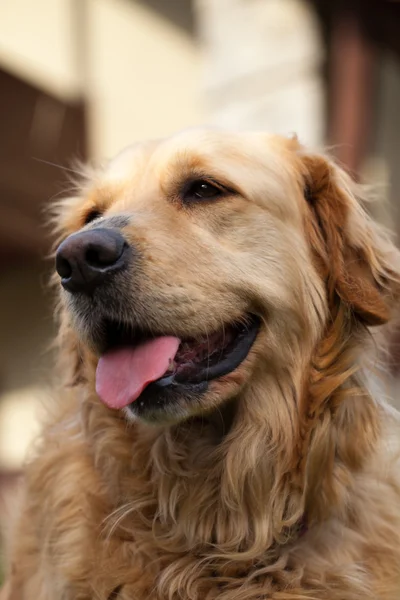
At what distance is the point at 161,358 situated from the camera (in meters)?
2.51

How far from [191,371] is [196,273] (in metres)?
0.32

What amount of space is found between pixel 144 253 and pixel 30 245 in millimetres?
7908

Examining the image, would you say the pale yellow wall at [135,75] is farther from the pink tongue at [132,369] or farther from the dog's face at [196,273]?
the pink tongue at [132,369]

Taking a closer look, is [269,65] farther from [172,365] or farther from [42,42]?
[172,365]

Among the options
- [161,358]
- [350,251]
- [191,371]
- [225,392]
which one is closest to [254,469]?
[225,392]

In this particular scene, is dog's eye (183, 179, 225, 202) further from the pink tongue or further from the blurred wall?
the blurred wall

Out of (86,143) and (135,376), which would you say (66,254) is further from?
(86,143)

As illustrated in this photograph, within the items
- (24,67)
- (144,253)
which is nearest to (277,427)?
(144,253)

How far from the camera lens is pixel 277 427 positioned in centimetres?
273

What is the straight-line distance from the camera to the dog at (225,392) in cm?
253

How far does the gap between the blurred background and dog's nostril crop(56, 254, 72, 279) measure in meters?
1.12

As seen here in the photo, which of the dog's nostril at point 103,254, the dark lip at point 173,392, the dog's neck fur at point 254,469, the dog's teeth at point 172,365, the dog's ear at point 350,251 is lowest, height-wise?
the dog's neck fur at point 254,469

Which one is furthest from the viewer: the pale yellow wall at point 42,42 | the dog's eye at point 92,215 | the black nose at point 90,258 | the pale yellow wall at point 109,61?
the pale yellow wall at point 109,61

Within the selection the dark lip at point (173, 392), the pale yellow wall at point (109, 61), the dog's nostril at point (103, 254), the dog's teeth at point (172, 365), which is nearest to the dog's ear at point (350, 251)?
→ the dark lip at point (173, 392)
